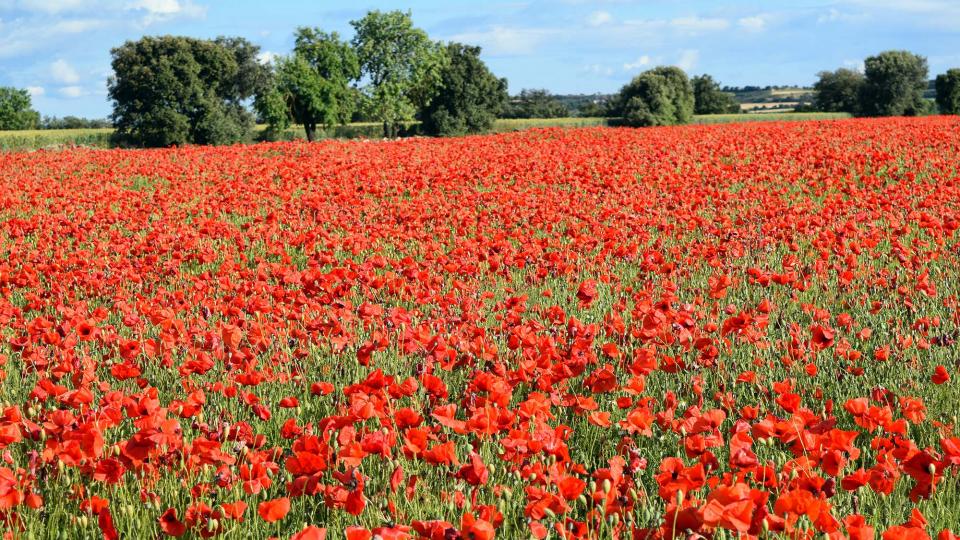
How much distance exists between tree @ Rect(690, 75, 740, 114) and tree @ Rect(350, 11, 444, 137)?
46.3 m

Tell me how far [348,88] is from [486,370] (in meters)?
59.9

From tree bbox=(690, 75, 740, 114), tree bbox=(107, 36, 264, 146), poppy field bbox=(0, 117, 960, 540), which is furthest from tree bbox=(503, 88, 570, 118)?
poppy field bbox=(0, 117, 960, 540)

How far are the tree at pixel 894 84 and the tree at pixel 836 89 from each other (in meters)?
6.80

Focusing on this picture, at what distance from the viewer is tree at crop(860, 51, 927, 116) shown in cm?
6869

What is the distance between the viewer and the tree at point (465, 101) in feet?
184

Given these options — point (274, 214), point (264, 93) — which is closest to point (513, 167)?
point (274, 214)

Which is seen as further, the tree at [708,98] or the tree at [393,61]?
the tree at [708,98]

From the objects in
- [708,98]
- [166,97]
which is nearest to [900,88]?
[708,98]

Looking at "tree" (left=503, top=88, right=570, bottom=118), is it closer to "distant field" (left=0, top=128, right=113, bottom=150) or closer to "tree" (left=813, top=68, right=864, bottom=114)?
"tree" (left=813, top=68, right=864, bottom=114)

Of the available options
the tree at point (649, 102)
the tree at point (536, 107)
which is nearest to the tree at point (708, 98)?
the tree at point (536, 107)

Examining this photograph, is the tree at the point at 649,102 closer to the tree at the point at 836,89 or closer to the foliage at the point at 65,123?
the tree at the point at 836,89

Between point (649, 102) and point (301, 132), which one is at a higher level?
point (649, 102)

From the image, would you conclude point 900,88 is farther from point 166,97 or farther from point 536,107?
point 166,97

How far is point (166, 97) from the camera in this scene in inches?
1890
